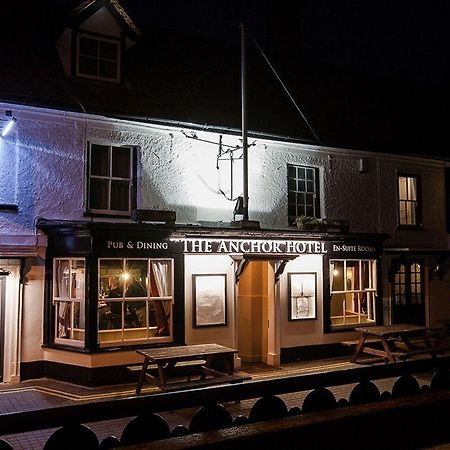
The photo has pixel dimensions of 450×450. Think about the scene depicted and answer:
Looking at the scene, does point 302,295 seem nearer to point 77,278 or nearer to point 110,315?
point 110,315

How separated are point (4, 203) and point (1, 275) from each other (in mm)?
1457

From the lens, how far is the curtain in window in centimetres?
1252

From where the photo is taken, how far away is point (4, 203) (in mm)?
11742

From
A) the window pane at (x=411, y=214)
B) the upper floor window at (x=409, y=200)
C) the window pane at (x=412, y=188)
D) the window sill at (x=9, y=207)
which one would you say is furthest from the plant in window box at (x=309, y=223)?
the window sill at (x=9, y=207)

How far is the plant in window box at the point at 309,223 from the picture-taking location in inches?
577

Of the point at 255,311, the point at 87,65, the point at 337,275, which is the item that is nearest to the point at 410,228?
the point at 337,275

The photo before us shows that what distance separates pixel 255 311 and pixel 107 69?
6908 mm

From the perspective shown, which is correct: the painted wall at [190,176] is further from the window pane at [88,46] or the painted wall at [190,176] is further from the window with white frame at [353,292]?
the window pane at [88,46]

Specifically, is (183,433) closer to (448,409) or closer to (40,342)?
(448,409)

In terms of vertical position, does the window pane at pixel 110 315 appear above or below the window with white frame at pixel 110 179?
below

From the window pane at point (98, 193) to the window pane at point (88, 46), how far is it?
10.0 ft

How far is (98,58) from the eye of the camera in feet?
44.4

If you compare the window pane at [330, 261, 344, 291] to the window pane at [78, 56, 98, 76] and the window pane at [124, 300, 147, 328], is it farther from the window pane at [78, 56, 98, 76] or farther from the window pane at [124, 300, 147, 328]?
the window pane at [78, 56, 98, 76]

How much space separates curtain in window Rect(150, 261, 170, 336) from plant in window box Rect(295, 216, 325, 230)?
3919 mm
